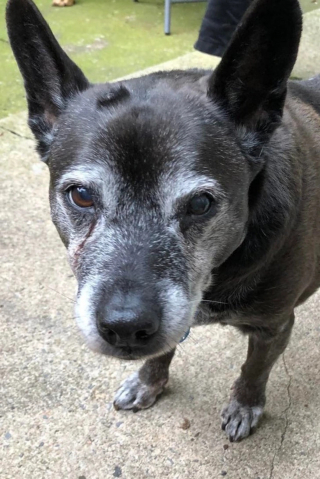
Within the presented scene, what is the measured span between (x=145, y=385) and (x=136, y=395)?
0.08 m

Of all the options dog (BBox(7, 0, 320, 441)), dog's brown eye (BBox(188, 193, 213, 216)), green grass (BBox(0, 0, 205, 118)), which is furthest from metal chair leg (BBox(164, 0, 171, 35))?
dog's brown eye (BBox(188, 193, 213, 216))

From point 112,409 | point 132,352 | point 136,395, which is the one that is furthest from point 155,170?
point 112,409

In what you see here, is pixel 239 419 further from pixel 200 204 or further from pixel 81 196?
pixel 81 196

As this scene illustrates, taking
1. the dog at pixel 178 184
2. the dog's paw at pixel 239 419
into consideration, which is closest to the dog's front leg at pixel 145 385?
the dog's paw at pixel 239 419

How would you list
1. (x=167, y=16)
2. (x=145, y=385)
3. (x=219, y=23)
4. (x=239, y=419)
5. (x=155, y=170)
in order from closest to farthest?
(x=155, y=170) < (x=239, y=419) < (x=145, y=385) < (x=219, y=23) < (x=167, y=16)

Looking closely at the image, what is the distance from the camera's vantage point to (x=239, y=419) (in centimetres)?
274

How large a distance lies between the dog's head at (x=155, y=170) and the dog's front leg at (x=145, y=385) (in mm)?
875

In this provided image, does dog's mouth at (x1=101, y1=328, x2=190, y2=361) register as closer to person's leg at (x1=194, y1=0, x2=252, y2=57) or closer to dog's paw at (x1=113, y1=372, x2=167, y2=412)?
dog's paw at (x1=113, y1=372, x2=167, y2=412)

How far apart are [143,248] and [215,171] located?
0.40 metres

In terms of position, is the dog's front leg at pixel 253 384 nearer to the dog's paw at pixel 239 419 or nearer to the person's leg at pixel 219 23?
the dog's paw at pixel 239 419

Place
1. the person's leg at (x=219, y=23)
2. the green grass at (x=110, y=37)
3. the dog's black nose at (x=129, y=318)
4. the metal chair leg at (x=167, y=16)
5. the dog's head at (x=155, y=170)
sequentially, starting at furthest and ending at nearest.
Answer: the metal chair leg at (x=167, y=16), the green grass at (x=110, y=37), the person's leg at (x=219, y=23), the dog's head at (x=155, y=170), the dog's black nose at (x=129, y=318)

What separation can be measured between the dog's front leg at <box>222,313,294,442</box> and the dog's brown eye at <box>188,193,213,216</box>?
0.84 m

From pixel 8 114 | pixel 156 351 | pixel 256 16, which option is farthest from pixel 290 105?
pixel 8 114

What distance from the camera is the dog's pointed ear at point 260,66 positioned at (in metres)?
1.90
